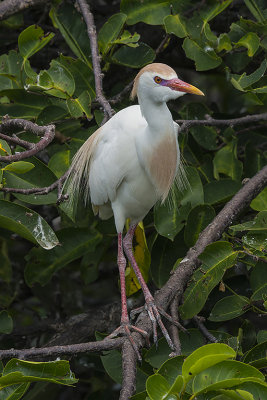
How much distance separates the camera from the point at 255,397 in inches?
62.2

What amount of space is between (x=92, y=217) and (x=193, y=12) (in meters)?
0.95

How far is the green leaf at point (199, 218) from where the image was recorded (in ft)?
7.91

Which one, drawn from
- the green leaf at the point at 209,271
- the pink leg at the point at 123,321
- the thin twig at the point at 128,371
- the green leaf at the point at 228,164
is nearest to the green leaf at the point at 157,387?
the thin twig at the point at 128,371

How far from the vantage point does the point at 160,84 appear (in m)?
2.24

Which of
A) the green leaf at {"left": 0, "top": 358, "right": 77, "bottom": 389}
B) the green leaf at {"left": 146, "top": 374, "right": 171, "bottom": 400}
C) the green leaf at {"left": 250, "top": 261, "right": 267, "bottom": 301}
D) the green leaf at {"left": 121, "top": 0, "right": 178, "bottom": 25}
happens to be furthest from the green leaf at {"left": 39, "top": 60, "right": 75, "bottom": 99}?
the green leaf at {"left": 146, "top": 374, "right": 171, "bottom": 400}

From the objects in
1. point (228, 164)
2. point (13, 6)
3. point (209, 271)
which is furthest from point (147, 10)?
point (209, 271)

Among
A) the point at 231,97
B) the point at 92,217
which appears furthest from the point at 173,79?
the point at 231,97

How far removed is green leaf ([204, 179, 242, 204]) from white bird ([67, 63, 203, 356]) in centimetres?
14

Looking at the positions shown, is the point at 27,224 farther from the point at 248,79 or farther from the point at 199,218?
the point at 248,79

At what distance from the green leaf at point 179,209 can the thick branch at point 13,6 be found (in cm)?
92

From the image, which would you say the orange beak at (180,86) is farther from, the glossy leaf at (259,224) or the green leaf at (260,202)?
the green leaf at (260,202)

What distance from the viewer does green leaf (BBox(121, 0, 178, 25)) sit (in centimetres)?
263

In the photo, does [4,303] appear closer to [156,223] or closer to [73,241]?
[73,241]

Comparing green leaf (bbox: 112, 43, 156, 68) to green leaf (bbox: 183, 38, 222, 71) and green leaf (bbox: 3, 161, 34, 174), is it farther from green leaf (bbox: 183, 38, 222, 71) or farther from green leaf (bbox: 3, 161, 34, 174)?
green leaf (bbox: 3, 161, 34, 174)
